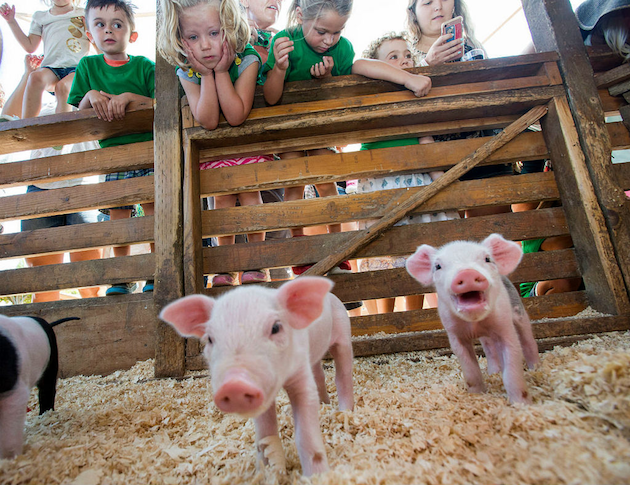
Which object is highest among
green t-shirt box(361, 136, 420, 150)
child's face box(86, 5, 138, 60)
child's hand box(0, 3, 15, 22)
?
child's hand box(0, 3, 15, 22)

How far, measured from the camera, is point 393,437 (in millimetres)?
1404

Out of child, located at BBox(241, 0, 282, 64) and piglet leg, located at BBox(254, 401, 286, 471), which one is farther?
child, located at BBox(241, 0, 282, 64)

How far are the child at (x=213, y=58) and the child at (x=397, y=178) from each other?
137 centimetres

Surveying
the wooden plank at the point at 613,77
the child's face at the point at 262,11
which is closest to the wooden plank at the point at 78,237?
the child's face at the point at 262,11

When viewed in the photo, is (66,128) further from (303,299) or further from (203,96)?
(303,299)

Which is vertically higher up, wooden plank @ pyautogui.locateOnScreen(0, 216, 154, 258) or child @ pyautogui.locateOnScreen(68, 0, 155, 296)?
child @ pyautogui.locateOnScreen(68, 0, 155, 296)

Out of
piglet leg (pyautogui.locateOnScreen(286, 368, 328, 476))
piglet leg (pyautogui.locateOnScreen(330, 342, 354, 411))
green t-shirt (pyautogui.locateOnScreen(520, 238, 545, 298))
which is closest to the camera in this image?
piglet leg (pyautogui.locateOnScreen(286, 368, 328, 476))

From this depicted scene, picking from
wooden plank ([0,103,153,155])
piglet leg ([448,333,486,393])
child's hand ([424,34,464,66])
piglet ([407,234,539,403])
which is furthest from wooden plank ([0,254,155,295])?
child's hand ([424,34,464,66])

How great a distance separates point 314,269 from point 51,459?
189cm

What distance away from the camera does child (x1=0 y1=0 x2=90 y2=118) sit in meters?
4.16

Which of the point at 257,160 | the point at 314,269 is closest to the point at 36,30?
the point at 257,160

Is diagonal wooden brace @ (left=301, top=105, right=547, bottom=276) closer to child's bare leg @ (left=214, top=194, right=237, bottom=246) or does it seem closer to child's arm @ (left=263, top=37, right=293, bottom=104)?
child's bare leg @ (left=214, top=194, right=237, bottom=246)

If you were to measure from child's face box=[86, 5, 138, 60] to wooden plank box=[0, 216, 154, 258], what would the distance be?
1883 millimetres

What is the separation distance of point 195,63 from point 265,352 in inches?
98.9
